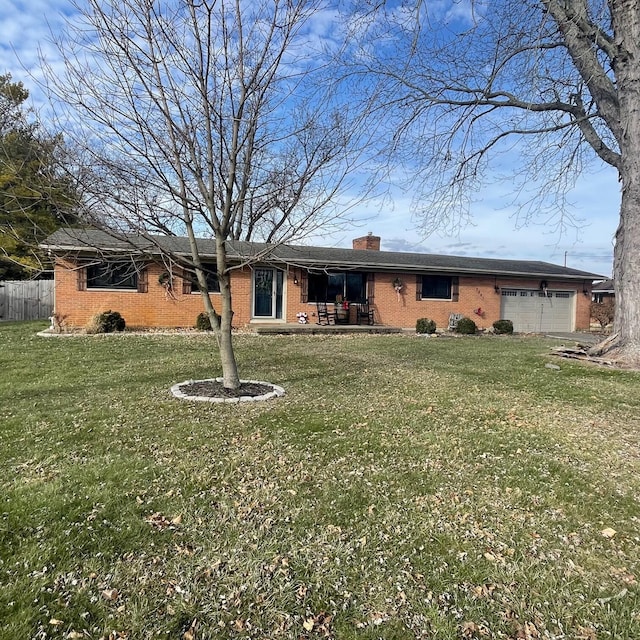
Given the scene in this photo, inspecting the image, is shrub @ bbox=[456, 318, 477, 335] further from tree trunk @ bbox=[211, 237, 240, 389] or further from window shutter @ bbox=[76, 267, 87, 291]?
window shutter @ bbox=[76, 267, 87, 291]

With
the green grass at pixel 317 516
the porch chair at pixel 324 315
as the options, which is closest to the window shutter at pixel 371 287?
the porch chair at pixel 324 315

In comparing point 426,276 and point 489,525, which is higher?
point 426,276

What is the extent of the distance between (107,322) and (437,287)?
11.8 metres

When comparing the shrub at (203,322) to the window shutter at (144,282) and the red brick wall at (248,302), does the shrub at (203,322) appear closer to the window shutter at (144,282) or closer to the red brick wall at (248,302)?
the red brick wall at (248,302)

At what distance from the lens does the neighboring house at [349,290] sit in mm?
13742

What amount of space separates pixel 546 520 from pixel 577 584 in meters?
0.65

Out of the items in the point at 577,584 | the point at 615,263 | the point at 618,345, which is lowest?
the point at 577,584

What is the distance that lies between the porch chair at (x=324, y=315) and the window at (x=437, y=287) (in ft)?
12.6

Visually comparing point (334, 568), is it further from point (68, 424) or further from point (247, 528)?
point (68, 424)

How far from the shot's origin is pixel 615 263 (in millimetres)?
9820

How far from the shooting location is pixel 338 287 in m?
16.4

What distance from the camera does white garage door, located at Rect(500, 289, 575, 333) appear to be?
18.6m

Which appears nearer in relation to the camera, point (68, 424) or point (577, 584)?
point (577, 584)

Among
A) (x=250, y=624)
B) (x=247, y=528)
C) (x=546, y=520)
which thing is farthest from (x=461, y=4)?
(x=250, y=624)
